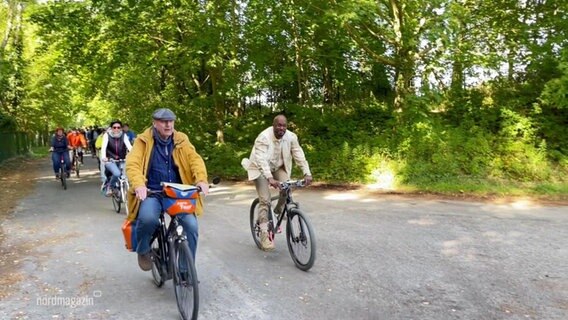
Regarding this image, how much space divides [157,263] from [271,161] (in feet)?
7.71

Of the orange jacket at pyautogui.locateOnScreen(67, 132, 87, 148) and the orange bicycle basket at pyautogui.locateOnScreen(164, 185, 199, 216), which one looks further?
the orange jacket at pyautogui.locateOnScreen(67, 132, 87, 148)

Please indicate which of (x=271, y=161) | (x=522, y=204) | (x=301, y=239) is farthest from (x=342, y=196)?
(x=301, y=239)

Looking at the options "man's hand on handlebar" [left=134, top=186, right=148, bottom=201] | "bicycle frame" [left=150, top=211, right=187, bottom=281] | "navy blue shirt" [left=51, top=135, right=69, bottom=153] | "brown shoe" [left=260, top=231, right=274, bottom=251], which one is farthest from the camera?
"navy blue shirt" [left=51, top=135, right=69, bottom=153]

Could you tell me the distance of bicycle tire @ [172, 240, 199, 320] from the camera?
4.25 m

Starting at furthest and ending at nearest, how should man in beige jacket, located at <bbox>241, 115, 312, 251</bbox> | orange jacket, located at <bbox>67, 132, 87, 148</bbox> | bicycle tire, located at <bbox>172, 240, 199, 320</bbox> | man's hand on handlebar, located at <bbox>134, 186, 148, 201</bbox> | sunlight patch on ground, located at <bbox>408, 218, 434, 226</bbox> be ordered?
1. orange jacket, located at <bbox>67, 132, 87, 148</bbox>
2. sunlight patch on ground, located at <bbox>408, 218, 434, 226</bbox>
3. man in beige jacket, located at <bbox>241, 115, 312, 251</bbox>
4. man's hand on handlebar, located at <bbox>134, 186, 148, 201</bbox>
5. bicycle tire, located at <bbox>172, 240, 199, 320</bbox>

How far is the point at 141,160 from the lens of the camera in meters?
4.84

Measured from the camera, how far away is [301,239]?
20.5ft

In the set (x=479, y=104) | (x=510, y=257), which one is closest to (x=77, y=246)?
(x=510, y=257)

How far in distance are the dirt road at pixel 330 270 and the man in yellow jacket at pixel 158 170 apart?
83cm

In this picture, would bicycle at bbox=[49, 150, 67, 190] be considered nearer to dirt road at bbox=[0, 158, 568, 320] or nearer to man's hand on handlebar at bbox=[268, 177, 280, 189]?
dirt road at bbox=[0, 158, 568, 320]

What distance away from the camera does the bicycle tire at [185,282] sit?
4.25 metres

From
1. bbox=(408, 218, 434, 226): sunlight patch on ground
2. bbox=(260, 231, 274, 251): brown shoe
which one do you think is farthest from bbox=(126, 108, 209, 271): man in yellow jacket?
bbox=(408, 218, 434, 226): sunlight patch on ground

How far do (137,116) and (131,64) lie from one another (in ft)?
22.5

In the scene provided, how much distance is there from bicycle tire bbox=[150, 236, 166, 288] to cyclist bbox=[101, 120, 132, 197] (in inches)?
217
